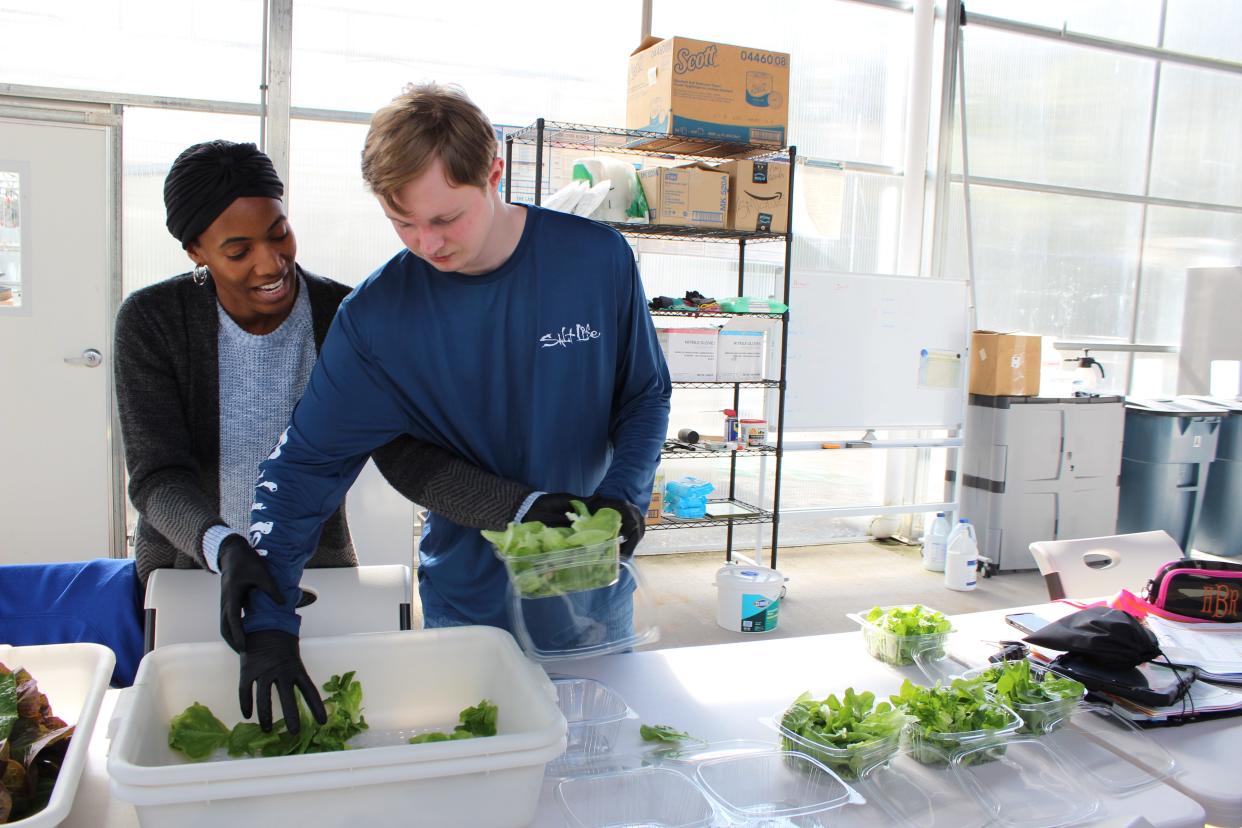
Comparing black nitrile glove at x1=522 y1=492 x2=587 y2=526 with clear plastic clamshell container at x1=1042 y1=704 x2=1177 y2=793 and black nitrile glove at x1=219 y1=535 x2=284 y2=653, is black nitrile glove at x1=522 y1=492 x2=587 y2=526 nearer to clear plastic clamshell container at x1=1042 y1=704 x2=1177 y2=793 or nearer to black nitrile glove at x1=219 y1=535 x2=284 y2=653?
black nitrile glove at x1=219 y1=535 x2=284 y2=653

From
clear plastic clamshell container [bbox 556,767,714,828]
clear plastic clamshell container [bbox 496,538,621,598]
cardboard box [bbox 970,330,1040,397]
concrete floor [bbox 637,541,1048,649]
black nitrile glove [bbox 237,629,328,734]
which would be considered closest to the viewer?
clear plastic clamshell container [bbox 556,767,714,828]

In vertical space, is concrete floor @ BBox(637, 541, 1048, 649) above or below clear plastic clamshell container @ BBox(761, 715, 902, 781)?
below

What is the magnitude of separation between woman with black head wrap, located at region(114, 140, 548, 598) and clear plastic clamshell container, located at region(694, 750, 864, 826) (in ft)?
1.66

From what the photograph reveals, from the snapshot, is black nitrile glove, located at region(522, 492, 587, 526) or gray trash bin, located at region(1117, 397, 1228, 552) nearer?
black nitrile glove, located at region(522, 492, 587, 526)

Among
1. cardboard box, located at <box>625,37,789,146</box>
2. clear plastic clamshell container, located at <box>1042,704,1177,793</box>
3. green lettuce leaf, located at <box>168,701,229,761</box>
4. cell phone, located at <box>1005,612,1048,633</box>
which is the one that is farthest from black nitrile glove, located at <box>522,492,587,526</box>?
cardboard box, located at <box>625,37,789,146</box>

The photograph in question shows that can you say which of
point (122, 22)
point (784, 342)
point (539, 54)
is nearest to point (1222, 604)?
point (784, 342)

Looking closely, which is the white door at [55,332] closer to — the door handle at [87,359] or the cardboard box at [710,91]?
the door handle at [87,359]

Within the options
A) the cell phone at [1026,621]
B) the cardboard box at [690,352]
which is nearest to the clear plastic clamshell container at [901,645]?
the cell phone at [1026,621]

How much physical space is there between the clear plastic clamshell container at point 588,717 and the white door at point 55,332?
3.41 metres

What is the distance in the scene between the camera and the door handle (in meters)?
3.84

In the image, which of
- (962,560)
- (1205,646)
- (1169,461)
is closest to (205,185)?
(1205,646)

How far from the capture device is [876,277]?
4652 millimetres

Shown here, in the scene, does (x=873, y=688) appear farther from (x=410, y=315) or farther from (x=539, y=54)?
(x=539, y=54)

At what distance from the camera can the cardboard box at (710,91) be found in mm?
3838
